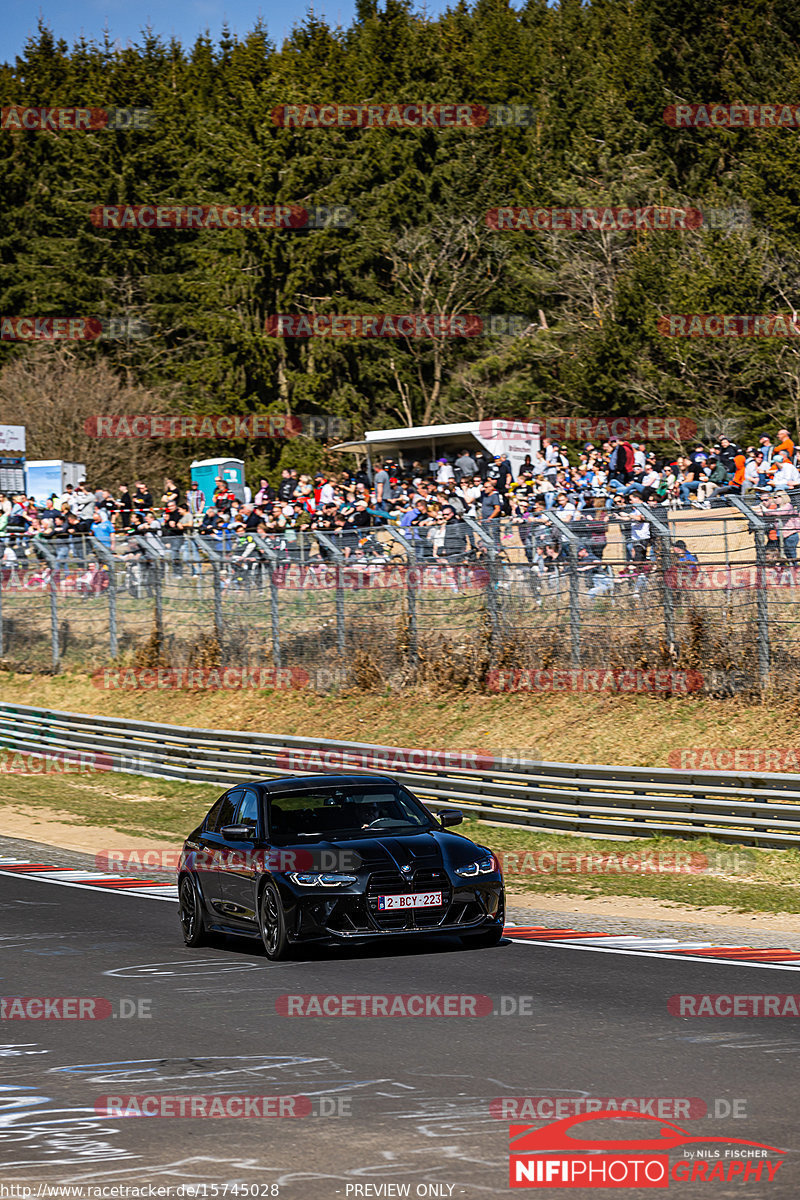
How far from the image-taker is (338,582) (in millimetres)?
25609

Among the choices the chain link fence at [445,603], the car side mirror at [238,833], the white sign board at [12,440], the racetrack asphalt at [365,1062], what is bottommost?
the racetrack asphalt at [365,1062]

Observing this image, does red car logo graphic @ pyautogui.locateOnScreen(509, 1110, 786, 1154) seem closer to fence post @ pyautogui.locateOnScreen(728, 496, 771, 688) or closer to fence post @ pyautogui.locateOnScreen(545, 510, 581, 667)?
fence post @ pyautogui.locateOnScreen(728, 496, 771, 688)

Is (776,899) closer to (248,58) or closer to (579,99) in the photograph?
(579,99)

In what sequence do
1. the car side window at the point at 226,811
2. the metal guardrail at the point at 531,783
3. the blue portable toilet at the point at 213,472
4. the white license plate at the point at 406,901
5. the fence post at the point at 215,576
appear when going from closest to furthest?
the white license plate at the point at 406,901
the car side window at the point at 226,811
the metal guardrail at the point at 531,783
the fence post at the point at 215,576
the blue portable toilet at the point at 213,472

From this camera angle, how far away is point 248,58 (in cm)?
7569

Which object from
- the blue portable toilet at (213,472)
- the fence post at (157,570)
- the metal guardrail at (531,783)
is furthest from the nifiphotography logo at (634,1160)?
the blue portable toilet at (213,472)

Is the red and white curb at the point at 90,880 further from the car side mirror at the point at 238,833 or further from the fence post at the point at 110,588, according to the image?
the fence post at the point at 110,588

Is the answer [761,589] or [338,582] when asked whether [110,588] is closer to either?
[338,582]

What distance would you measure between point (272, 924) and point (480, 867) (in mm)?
1632

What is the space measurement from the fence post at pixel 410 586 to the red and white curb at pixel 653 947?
37.0 feet

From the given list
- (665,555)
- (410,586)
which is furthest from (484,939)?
(410,586)

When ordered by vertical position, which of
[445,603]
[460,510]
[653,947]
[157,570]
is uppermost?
[460,510]

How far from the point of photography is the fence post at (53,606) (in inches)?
1257

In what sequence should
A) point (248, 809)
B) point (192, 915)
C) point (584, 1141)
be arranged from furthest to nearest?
point (192, 915), point (248, 809), point (584, 1141)
